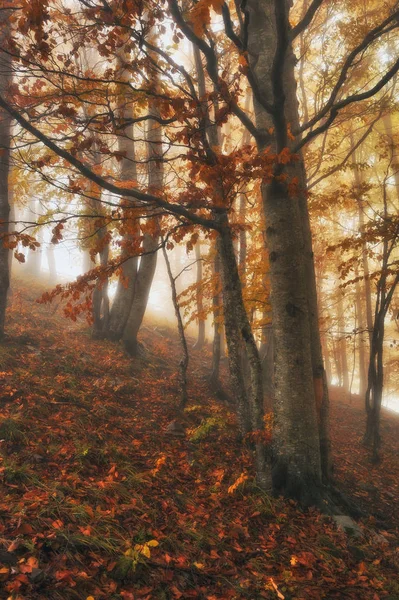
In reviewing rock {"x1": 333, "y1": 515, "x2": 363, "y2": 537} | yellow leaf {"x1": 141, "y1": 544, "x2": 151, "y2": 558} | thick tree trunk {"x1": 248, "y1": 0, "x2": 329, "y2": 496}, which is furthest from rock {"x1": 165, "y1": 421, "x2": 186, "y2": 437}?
yellow leaf {"x1": 141, "y1": 544, "x2": 151, "y2": 558}

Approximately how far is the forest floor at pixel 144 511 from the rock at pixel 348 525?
0.24 feet

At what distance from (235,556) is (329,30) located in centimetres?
1202

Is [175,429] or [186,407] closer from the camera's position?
[175,429]

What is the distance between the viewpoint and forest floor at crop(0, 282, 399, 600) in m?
3.21

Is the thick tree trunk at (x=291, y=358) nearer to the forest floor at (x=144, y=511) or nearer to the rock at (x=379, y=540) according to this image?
the forest floor at (x=144, y=511)

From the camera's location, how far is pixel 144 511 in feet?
13.8

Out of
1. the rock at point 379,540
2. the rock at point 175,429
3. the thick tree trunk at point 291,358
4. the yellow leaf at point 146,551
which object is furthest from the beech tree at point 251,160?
the yellow leaf at point 146,551

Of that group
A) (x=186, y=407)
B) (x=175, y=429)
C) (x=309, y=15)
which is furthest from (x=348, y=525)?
(x=309, y=15)

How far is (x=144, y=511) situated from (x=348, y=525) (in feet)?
8.44

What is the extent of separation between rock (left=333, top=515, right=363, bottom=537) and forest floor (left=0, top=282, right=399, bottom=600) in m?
0.07

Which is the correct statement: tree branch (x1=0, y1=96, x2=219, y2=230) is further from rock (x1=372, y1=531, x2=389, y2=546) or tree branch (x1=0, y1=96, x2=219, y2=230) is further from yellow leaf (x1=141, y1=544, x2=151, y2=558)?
rock (x1=372, y1=531, x2=389, y2=546)

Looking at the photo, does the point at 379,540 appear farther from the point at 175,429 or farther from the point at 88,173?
the point at 88,173

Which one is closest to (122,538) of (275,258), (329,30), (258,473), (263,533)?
(263,533)

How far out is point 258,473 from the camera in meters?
5.38
